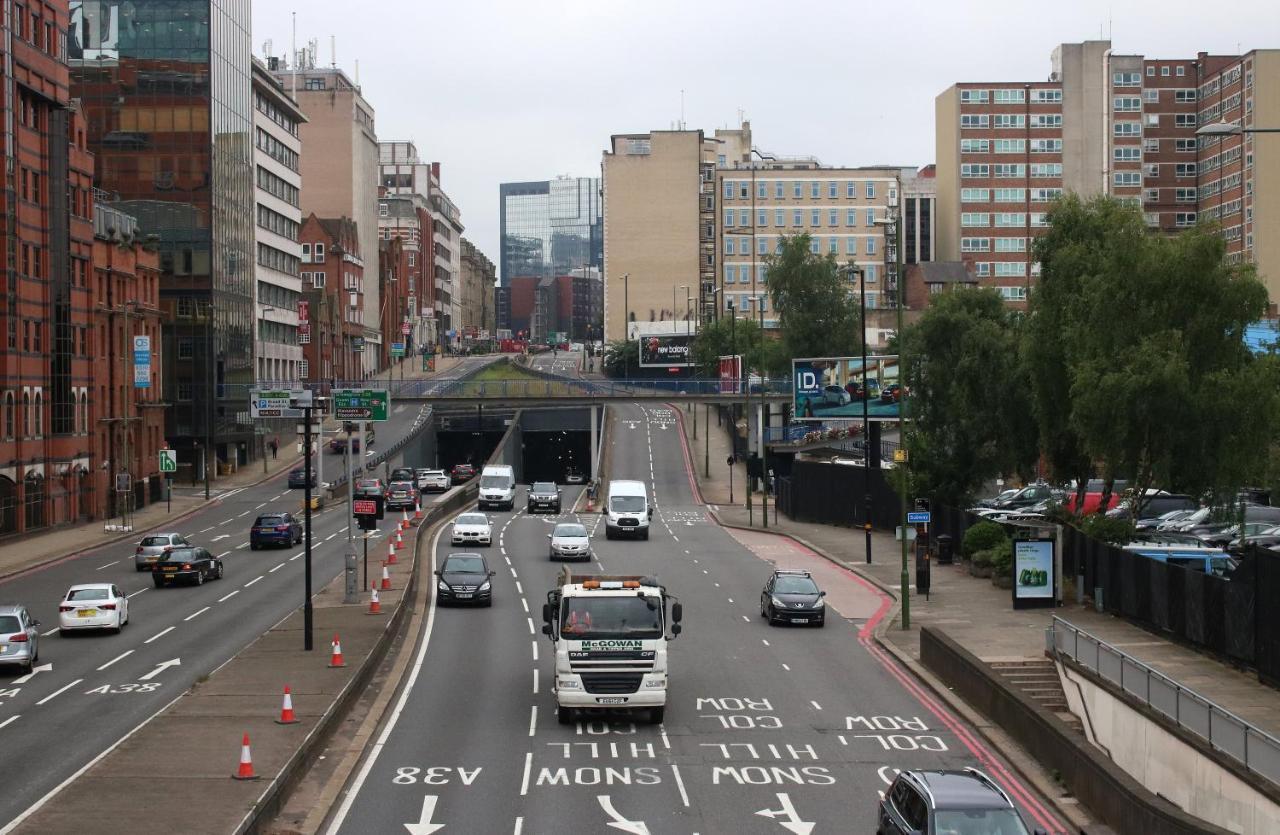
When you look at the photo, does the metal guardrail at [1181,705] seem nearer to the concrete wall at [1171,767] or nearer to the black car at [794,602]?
the concrete wall at [1171,767]

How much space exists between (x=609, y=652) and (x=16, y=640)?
50.0 feet

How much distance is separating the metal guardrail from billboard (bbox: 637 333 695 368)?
11069 centimetres

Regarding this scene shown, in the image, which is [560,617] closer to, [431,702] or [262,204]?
[431,702]

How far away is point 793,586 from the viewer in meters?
40.3

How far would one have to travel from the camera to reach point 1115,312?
4128 centimetres

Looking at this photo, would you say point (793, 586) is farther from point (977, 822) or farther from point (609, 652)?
point (977, 822)

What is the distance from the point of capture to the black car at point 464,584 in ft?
140

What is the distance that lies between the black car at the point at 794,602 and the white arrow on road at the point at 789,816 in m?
18.1

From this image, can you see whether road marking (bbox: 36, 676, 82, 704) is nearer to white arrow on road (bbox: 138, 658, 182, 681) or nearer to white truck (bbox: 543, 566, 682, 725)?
white arrow on road (bbox: 138, 658, 182, 681)

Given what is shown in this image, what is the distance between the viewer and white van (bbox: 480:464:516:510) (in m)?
81.4

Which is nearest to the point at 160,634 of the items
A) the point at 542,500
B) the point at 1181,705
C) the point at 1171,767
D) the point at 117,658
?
the point at 117,658

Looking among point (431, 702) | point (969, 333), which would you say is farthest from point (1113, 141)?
→ point (431, 702)

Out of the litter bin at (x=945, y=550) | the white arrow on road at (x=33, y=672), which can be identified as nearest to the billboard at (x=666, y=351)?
the litter bin at (x=945, y=550)

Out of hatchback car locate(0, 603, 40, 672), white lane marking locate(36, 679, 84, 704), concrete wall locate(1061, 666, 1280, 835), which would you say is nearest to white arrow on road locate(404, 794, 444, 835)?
concrete wall locate(1061, 666, 1280, 835)
